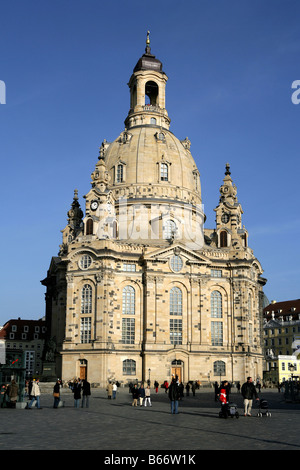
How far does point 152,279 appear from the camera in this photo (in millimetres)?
73062

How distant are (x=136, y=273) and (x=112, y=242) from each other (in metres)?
5.14

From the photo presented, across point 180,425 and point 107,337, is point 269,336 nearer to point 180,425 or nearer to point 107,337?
point 107,337

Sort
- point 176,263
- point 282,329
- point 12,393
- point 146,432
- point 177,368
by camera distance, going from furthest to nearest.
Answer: point 282,329, point 176,263, point 177,368, point 12,393, point 146,432

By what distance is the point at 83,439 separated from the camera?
18672 millimetres

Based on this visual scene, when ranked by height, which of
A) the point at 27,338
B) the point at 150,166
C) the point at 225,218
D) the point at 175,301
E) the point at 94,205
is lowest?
the point at 27,338

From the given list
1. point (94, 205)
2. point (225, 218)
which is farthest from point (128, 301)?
point (225, 218)

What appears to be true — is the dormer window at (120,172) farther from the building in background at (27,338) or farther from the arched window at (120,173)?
the building in background at (27,338)

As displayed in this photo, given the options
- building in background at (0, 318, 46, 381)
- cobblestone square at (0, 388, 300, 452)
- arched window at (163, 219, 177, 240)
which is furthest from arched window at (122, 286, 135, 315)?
building in background at (0, 318, 46, 381)

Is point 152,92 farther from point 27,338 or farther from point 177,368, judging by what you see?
point 27,338

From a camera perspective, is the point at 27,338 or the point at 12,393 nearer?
the point at 12,393

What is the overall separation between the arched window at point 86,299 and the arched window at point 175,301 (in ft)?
34.8

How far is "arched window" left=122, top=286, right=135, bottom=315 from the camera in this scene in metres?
72.6

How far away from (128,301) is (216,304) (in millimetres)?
12366
